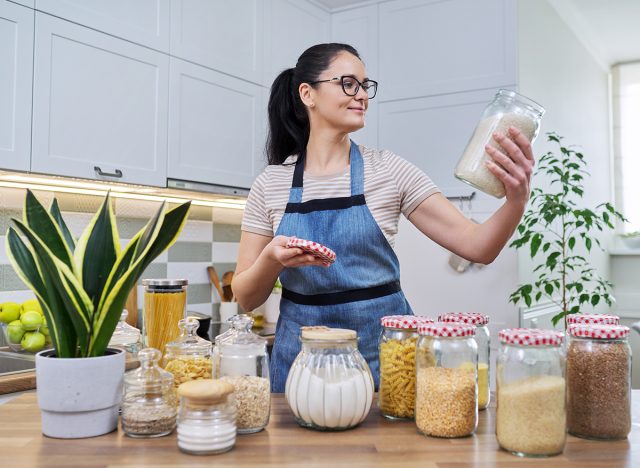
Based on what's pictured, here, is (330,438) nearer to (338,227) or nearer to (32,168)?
(338,227)

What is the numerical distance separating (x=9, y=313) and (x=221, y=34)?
4.86ft

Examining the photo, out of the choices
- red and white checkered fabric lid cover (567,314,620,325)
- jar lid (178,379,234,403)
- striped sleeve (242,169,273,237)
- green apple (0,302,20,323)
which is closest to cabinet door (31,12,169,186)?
green apple (0,302,20,323)

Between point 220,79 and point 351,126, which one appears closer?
point 351,126

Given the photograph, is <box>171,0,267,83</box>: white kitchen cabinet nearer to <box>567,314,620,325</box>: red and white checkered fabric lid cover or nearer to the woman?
the woman

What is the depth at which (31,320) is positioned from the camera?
2.04 metres

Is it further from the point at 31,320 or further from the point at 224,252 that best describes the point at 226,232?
the point at 31,320

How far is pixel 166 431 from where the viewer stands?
3.20ft

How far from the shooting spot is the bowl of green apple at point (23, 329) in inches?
80.7

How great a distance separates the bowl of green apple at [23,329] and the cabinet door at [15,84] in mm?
474

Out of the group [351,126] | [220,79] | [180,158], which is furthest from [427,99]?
[351,126]

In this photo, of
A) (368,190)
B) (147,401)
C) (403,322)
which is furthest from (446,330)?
(368,190)

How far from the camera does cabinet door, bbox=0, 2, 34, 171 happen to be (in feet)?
6.53

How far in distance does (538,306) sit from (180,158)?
1932mm

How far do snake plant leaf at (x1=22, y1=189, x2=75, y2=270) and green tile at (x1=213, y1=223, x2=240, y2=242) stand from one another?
229 centimetres
